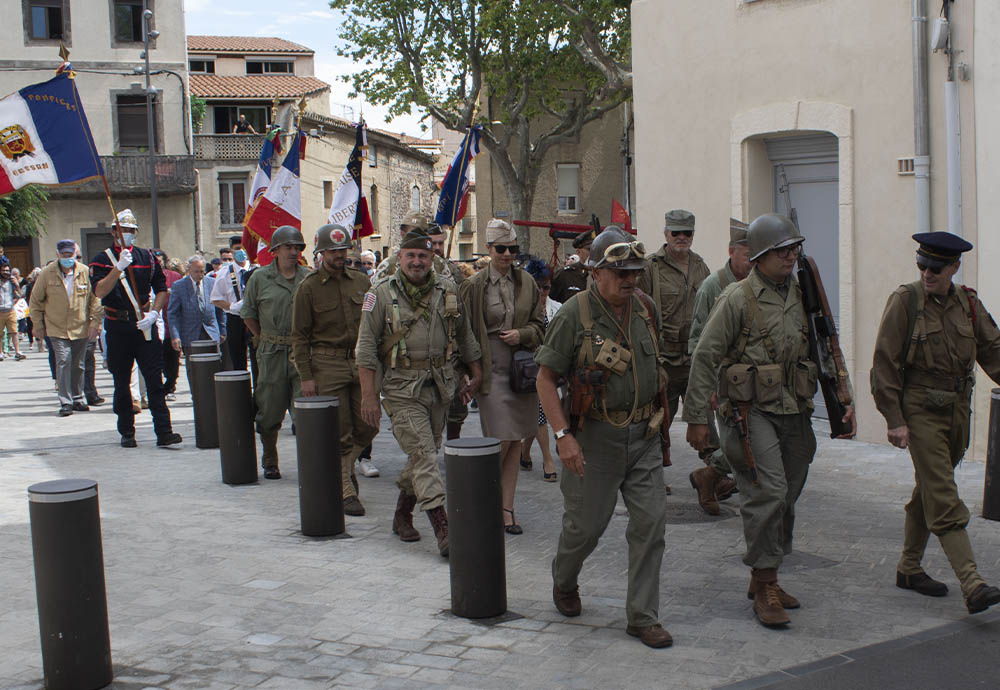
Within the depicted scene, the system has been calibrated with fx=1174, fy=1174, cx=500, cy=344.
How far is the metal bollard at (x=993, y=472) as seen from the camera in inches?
292

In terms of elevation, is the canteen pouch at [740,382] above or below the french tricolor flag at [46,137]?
below

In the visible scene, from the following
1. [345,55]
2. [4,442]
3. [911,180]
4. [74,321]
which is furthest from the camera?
[345,55]

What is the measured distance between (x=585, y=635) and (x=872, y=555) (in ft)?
7.10

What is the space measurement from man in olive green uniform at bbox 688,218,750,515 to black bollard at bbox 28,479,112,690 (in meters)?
3.86

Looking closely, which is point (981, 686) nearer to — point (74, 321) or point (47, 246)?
point (74, 321)

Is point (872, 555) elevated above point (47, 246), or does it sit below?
below

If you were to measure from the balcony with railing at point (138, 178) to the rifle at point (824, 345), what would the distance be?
41.7 m

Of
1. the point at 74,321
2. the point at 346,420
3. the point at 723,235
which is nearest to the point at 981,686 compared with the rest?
the point at 346,420

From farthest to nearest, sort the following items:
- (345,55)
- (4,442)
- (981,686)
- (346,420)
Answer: (345,55) < (4,442) < (346,420) < (981,686)

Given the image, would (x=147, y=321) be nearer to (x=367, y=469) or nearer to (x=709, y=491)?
(x=367, y=469)

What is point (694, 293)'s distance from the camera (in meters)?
8.20

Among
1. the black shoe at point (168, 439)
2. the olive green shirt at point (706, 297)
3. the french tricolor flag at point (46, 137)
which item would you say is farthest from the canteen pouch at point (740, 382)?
the french tricolor flag at point (46, 137)

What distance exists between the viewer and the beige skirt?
7391 millimetres

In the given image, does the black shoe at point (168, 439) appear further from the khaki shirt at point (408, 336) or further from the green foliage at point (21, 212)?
the green foliage at point (21, 212)
